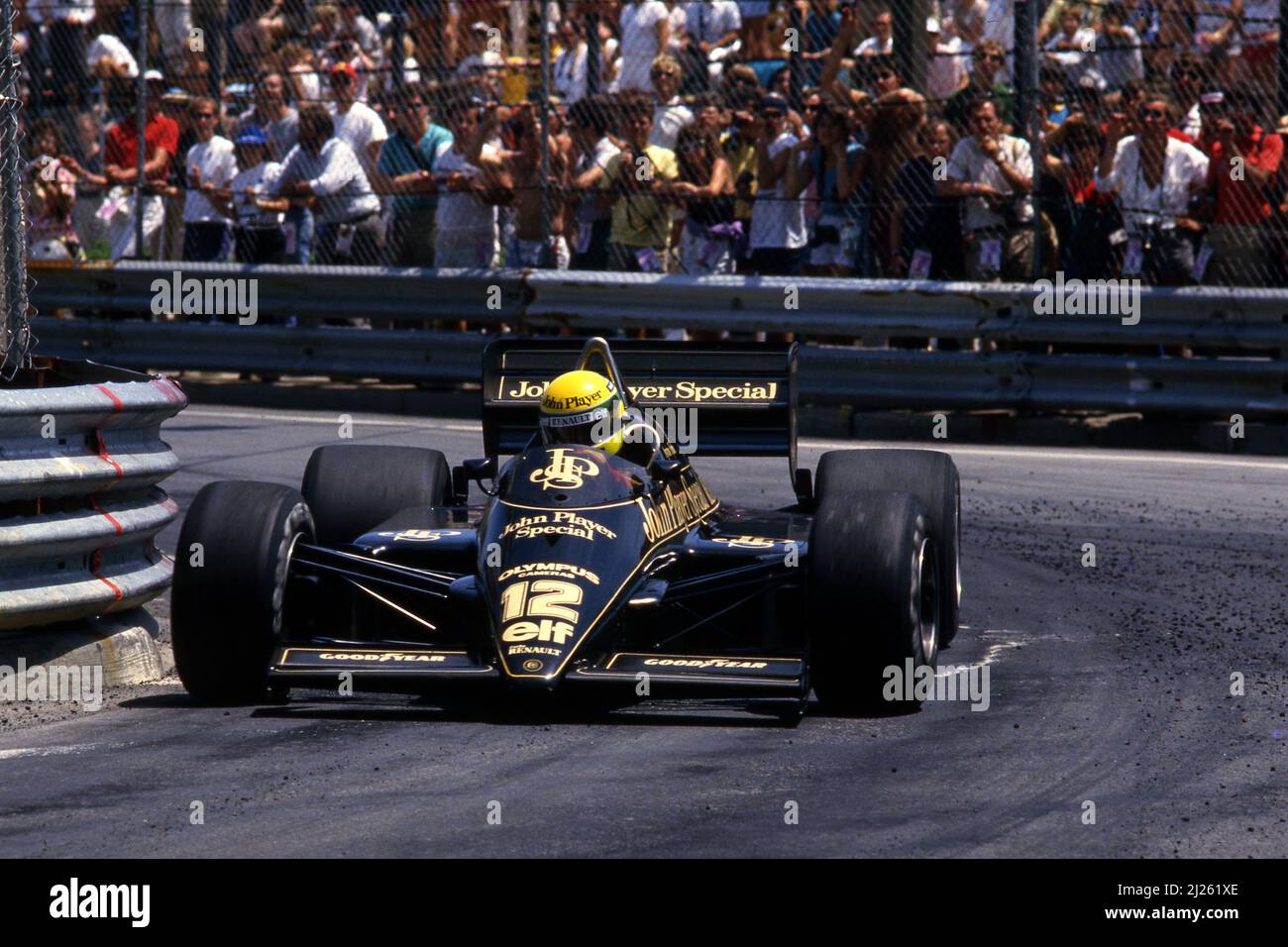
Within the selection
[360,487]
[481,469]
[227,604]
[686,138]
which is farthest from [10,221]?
[686,138]

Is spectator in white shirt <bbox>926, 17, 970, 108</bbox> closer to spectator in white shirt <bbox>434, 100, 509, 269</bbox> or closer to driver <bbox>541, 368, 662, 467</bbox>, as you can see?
spectator in white shirt <bbox>434, 100, 509, 269</bbox>

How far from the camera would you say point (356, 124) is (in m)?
15.7

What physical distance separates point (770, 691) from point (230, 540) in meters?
1.90

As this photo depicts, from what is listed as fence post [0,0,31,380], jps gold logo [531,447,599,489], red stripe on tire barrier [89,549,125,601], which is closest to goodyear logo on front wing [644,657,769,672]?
jps gold logo [531,447,599,489]

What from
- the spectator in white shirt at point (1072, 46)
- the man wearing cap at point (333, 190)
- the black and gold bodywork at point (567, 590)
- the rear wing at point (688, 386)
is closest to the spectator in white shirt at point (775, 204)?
the spectator in white shirt at point (1072, 46)

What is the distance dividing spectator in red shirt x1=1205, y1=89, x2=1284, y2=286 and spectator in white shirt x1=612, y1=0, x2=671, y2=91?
4.49 meters

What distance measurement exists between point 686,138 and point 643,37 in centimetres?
148

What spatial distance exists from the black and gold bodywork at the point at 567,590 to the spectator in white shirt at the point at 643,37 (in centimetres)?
746

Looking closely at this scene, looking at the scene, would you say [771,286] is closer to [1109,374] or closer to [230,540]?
[1109,374]

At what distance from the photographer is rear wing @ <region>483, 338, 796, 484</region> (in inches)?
357

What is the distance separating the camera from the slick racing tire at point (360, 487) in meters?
8.59

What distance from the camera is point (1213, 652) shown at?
7.91 m

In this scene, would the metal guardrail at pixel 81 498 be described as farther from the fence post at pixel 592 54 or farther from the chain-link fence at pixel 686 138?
the fence post at pixel 592 54
